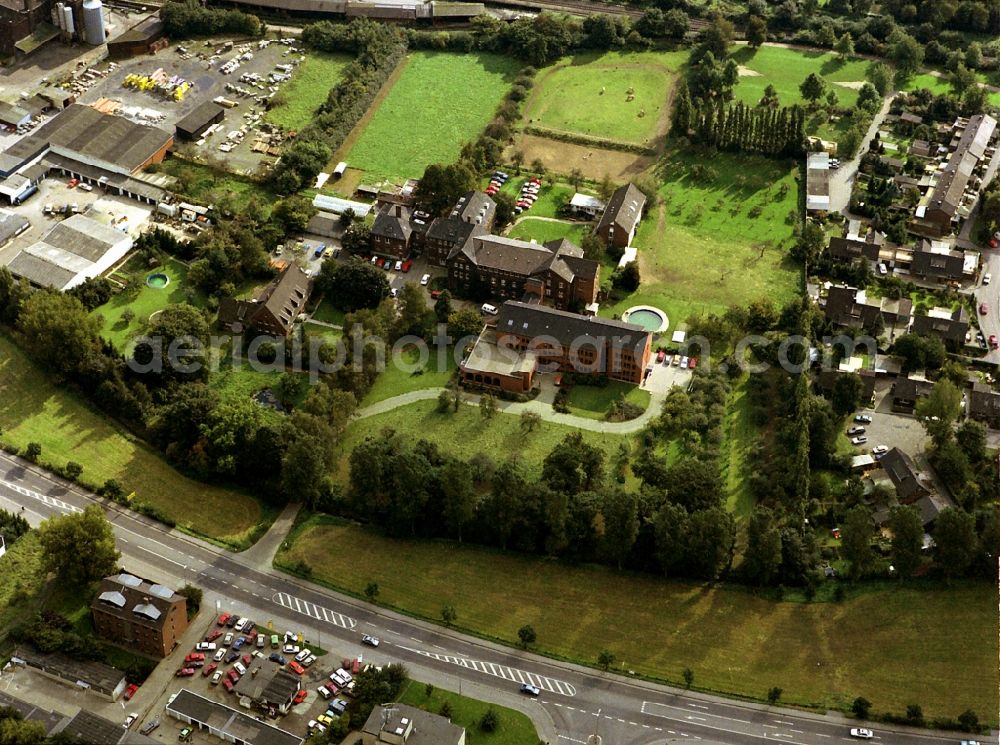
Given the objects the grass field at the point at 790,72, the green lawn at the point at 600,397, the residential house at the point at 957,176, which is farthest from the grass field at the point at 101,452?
the grass field at the point at 790,72

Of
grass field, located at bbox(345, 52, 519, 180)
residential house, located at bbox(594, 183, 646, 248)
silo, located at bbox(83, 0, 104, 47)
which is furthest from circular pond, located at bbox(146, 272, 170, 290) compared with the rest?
silo, located at bbox(83, 0, 104, 47)

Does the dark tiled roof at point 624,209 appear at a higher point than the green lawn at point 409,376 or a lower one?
higher

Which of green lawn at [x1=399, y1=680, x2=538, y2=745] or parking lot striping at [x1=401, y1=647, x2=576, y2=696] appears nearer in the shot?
green lawn at [x1=399, y1=680, x2=538, y2=745]

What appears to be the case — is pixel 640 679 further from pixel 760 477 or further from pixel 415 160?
pixel 415 160

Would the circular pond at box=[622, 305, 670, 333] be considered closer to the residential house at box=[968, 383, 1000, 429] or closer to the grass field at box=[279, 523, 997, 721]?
the residential house at box=[968, 383, 1000, 429]

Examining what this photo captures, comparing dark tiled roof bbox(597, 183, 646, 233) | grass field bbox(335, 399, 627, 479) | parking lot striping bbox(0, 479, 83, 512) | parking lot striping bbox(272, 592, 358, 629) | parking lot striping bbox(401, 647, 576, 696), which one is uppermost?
dark tiled roof bbox(597, 183, 646, 233)

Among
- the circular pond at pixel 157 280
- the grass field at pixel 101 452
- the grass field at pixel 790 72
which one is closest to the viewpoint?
the grass field at pixel 101 452

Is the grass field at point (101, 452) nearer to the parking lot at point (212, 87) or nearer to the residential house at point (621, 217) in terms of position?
the parking lot at point (212, 87)
